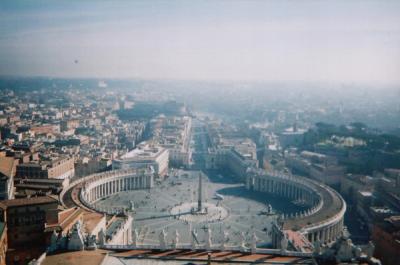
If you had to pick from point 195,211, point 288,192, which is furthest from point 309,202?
point 195,211

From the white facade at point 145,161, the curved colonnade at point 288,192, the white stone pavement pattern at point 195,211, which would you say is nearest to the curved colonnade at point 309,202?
the curved colonnade at point 288,192

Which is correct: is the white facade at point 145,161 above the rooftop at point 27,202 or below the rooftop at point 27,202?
below

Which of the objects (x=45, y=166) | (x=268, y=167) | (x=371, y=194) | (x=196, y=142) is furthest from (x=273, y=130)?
(x=45, y=166)

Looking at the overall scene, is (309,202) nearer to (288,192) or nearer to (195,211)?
(288,192)

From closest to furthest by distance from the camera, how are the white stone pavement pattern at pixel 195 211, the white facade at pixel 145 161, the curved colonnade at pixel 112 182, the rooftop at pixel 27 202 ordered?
the rooftop at pixel 27 202 → the white stone pavement pattern at pixel 195 211 → the curved colonnade at pixel 112 182 → the white facade at pixel 145 161

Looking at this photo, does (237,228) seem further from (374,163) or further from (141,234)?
(374,163)

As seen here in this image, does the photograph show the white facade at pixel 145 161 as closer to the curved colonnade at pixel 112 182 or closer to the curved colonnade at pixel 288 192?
the curved colonnade at pixel 112 182

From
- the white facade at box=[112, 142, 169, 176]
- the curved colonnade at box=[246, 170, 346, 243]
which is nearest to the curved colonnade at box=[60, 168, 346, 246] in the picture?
the curved colonnade at box=[246, 170, 346, 243]
